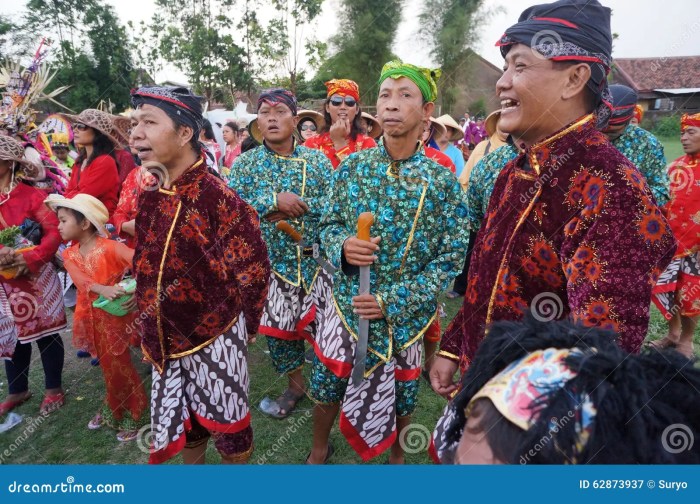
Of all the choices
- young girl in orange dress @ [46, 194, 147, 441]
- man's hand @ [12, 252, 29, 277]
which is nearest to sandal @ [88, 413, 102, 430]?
young girl in orange dress @ [46, 194, 147, 441]

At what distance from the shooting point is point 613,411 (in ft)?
2.47

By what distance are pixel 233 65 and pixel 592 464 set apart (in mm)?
29698

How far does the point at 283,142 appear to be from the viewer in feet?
11.6

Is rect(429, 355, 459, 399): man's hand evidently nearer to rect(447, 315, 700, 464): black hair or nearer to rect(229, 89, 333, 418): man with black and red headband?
rect(447, 315, 700, 464): black hair

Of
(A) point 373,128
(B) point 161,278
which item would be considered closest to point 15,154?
(B) point 161,278

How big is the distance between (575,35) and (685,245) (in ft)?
12.9

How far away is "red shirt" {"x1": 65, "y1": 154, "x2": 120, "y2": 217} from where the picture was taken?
387 centimetres

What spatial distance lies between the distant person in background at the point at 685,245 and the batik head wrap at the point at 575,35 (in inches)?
140

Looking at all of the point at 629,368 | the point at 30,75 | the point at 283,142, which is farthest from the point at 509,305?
the point at 30,75

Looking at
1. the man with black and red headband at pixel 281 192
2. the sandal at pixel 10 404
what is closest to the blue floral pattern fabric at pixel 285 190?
the man with black and red headband at pixel 281 192

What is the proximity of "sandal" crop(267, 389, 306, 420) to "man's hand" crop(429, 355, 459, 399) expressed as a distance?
1.99 m

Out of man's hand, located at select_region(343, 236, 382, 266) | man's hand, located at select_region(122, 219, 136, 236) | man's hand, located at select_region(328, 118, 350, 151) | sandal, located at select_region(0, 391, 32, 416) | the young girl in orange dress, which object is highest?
man's hand, located at select_region(328, 118, 350, 151)

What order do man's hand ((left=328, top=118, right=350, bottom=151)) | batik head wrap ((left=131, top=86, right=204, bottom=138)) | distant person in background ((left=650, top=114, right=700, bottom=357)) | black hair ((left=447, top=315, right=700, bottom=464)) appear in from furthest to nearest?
man's hand ((left=328, top=118, right=350, bottom=151))
distant person in background ((left=650, top=114, right=700, bottom=357))
batik head wrap ((left=131, top=86, right=204, bottom=138))
black hair ((left=447, top=315, right=700, bottom=464))

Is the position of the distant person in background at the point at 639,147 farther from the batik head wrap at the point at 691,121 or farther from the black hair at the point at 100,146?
the black hair at the point at 100,146
